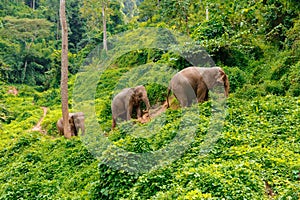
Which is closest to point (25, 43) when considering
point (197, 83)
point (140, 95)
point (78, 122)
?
point (78, 122)

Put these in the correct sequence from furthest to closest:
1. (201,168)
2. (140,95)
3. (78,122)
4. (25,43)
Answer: (25,43), (78,122), (140,95), (201,168)

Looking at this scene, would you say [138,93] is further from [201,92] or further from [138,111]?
[201,92]

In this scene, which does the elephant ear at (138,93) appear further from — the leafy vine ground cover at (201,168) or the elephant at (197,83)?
the leafy vine ground cover at (201,168)

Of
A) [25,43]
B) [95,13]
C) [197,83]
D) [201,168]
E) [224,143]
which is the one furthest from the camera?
[95,13]

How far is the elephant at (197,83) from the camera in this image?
1015 centimetres

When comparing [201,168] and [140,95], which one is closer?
[201,168]

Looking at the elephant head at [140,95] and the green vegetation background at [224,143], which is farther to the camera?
the elephant head at [140,95]

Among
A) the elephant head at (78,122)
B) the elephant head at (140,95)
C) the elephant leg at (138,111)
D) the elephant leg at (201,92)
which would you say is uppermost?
the elephant leg at (201,92)

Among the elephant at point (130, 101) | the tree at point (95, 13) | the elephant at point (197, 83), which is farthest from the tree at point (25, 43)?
the elephant at point (197, 83)

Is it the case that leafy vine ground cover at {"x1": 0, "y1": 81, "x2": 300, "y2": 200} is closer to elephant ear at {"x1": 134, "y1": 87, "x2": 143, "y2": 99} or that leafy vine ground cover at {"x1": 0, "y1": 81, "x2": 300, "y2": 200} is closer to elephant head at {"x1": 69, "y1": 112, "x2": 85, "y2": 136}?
elephant ear at {"x1": 134, "y1": 87, "x2": 143, "y2": 99}

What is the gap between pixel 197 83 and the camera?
33.7ft

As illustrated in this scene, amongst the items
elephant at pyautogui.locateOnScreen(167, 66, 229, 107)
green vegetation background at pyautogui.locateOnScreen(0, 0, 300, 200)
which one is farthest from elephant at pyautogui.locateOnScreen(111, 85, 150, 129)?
green vegetation background at pyautogui.locateOnScreen(0, 0, 300, 200)

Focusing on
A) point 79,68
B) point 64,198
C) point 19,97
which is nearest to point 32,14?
point 79,68

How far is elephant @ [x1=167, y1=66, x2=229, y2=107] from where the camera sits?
1015cm
